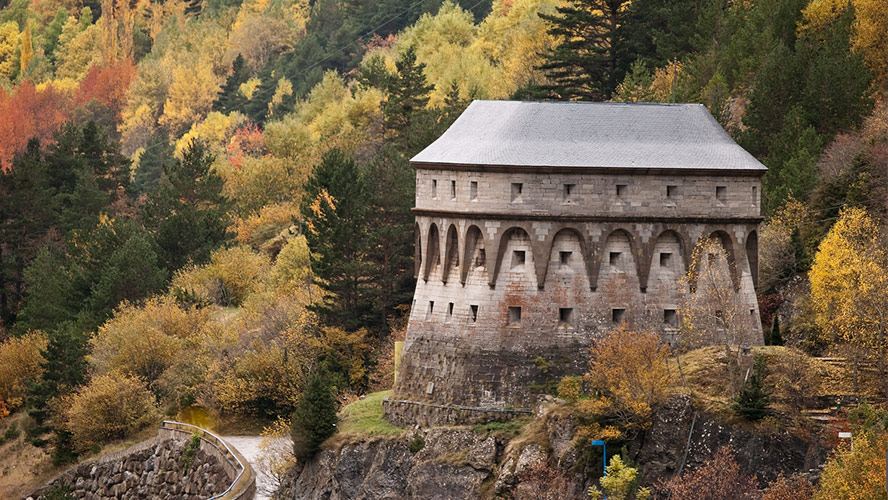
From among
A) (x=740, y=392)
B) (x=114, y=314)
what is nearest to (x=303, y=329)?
(x=114, y=314)

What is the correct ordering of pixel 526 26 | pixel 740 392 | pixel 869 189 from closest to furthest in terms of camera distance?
1. pixel 740 392
2. pixel 869 189
3. pixel 526 26

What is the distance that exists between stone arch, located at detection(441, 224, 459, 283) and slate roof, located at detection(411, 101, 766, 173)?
286cm

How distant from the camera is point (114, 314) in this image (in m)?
107

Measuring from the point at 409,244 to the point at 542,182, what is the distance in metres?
28.2

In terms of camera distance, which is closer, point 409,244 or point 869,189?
point 869,189

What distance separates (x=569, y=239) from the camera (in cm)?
6612

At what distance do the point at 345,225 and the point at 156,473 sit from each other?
16237mm

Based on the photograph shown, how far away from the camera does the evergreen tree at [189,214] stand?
121 metres

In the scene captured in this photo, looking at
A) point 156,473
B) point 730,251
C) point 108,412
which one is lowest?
point 156,473

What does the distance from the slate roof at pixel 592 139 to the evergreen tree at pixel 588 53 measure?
33034mm

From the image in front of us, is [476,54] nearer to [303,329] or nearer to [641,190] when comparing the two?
[303,329]

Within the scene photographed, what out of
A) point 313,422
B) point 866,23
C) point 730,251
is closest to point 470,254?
point 313,422

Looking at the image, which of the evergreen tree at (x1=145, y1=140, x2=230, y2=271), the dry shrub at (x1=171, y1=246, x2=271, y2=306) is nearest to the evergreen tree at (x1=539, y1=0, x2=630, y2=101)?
the dry shrub at (x1=171, y1=246, x2=271, y2=306)

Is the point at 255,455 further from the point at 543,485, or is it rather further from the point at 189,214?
the point at 189,214
